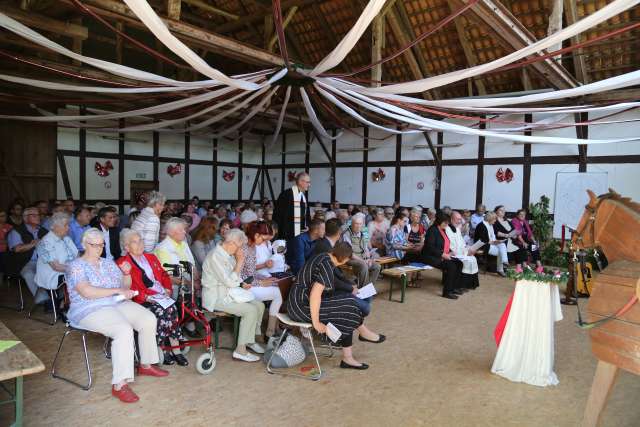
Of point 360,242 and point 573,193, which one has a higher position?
point 573,193

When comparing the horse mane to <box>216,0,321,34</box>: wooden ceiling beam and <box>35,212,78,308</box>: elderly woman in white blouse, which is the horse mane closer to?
<box>35,212,78,308</box>: elderly woman in white blouse

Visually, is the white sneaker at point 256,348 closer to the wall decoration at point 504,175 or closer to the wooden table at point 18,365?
the wooden table at point 18,365

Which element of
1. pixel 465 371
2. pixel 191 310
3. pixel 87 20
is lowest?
pixel 465 371

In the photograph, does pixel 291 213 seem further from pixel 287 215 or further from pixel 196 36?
pixel 196 36

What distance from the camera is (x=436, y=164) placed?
11.0 m

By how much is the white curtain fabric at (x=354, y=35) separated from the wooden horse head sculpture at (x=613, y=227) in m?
2.03

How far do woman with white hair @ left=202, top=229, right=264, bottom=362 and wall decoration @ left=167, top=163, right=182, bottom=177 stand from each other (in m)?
9.26

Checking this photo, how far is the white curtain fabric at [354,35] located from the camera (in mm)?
3188

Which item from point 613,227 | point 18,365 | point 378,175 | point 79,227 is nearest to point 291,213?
point 79,227

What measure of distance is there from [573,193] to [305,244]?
23.5 ft

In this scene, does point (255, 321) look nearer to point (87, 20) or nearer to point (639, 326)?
point (639, 326)

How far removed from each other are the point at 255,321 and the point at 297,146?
35.4 feet

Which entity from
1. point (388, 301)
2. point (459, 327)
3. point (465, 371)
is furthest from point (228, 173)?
point (465, 371)

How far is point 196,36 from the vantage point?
16.7ft
